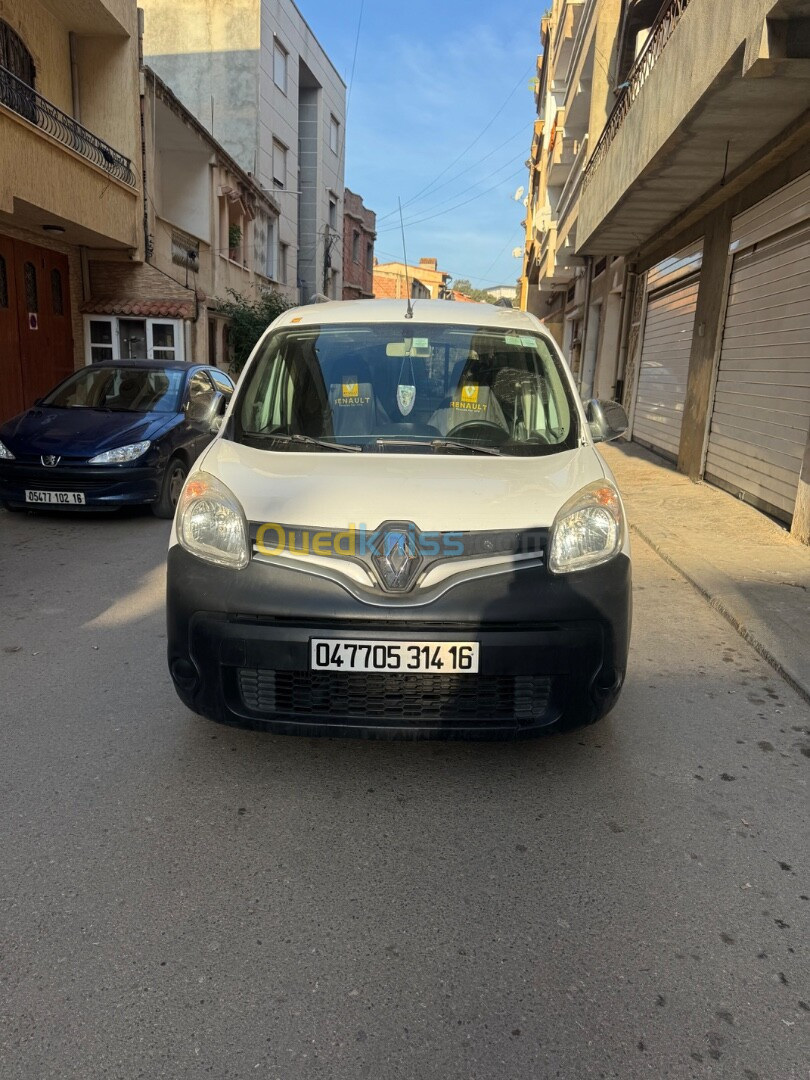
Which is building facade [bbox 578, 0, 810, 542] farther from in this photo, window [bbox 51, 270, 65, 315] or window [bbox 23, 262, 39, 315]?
window [bbox 51, 270, 65, 315]

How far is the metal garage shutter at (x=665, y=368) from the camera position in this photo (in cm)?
1191

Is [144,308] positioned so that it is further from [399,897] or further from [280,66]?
[280,66]

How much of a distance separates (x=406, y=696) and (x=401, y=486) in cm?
78

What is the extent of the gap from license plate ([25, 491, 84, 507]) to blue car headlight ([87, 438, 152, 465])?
36cm

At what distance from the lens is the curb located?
404 cm

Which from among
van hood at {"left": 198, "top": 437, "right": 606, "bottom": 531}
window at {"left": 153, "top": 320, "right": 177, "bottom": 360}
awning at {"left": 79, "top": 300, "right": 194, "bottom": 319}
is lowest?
van hood at {"left": 198, "top": 437, "right": 606, "bottom": 531}

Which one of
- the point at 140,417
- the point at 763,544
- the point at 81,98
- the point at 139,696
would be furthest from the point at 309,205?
the point at 139,696

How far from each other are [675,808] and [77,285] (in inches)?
643

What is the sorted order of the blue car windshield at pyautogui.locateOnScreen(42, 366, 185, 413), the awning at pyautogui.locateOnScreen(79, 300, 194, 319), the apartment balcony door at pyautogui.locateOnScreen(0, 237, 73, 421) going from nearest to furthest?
the blue car windshield at pyautogui.locateOnScreen(42, 366, 185, 413), the apartment balcony door at pyautogui.locateOnScreen(0, 237, 73, 421), the awning at pyautogui.locateOnScreen(79, 300, 194, 319)

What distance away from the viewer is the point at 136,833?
104 inches

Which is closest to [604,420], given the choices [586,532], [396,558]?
[586,532]

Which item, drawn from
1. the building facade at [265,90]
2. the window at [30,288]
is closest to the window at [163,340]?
the window at [30,288]

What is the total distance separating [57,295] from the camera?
15.3m

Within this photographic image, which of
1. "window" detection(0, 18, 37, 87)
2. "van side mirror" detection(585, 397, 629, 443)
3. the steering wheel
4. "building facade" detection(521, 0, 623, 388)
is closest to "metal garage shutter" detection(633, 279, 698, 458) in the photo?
"building facade" detection(521, 0, 623, 388)
